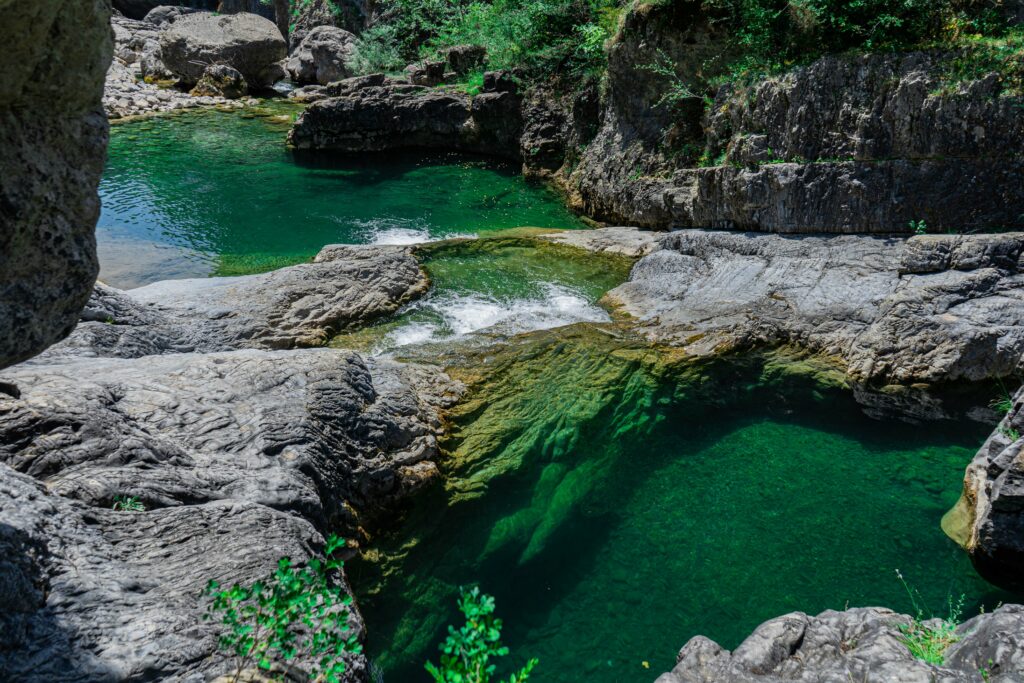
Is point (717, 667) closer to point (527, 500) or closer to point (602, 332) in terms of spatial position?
point (527, 500)

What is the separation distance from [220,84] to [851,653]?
26.0 metres

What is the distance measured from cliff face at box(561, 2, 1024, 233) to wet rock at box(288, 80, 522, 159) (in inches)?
239

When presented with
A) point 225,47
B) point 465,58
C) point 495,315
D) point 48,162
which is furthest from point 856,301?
point 225,47

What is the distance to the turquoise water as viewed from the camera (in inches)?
503

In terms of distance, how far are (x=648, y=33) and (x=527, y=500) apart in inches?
354

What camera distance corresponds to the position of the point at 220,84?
24906 millimetres

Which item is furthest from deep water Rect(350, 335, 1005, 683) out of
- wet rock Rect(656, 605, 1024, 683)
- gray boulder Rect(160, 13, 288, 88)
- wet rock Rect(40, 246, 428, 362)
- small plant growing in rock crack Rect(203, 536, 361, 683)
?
gray boulder Rect(160, 13, 288, 88)

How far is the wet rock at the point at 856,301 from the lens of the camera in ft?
25.3

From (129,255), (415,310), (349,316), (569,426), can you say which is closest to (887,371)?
(569,426)

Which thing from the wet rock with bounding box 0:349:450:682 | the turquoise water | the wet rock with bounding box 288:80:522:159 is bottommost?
the turquoise water

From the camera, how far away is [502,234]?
12609mm

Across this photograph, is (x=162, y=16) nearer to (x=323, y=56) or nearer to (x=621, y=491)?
(x=323, y=56)

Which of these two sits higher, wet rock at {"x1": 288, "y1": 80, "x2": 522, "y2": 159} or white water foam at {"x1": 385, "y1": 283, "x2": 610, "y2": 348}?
wet rock at {"x1": 288, "y1": 80, "x2": 522, "y2": 159}

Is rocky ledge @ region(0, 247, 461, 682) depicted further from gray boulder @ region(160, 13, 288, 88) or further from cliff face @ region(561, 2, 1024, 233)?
gray boulder @ region(160, 13, 288, 88)
